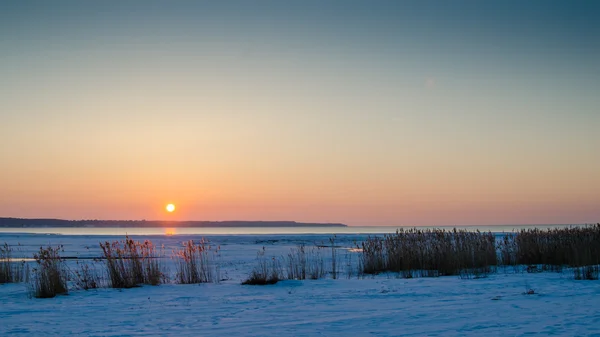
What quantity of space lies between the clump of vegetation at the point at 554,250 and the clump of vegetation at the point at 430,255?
1.28 meters

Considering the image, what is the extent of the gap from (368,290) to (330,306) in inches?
98.0

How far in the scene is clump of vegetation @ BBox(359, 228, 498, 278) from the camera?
17.6 metres

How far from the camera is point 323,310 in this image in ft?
31.2

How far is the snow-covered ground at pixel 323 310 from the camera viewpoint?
7.73 m

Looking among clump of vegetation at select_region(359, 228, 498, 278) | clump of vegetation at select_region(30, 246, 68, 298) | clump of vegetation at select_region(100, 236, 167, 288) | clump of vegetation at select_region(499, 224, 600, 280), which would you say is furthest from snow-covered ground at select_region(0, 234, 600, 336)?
clump of vegetation at select_region(499, 224, 600, 280)

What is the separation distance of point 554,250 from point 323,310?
13.5m

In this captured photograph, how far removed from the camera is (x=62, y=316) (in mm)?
9336

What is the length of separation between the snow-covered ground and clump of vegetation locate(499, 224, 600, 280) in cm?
537

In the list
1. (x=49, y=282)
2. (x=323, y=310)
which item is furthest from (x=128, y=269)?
(x=323, y=310)

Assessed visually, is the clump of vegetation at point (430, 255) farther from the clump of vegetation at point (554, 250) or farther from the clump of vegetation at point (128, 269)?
the clump of vegetation at point (128, 269)

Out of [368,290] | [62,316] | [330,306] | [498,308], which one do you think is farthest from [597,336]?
[62,316]

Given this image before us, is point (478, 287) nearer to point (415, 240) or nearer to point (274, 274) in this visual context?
point (274, 274)

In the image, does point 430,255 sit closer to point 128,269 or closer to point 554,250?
point 554,250

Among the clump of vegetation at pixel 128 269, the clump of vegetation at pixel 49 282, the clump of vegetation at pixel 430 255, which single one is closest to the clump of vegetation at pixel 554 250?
the clump of vegetation at pixel 430 255
